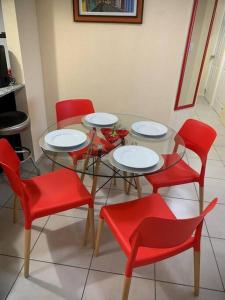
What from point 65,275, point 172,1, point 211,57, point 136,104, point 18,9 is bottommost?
point 65,275

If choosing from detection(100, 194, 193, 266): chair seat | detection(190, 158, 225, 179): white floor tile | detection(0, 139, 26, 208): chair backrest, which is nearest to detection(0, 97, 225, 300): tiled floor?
detection(100, 194, 193, 266): chair seat

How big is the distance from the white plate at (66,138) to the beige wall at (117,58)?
1198 mm

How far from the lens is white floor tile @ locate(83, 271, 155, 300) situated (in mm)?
1334

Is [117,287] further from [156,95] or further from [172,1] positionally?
[172,1]

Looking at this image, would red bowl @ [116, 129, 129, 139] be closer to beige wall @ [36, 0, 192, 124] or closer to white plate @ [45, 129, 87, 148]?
white plate @ [45, 129, 87, 148]

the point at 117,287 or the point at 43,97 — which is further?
the point at 43,97

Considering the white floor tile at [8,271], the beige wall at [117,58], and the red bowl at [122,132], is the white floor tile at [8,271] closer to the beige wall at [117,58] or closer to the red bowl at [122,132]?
the red bowl at [122,132]

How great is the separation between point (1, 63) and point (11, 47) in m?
0.20

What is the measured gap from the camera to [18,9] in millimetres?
1916

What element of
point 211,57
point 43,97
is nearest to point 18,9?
point 43,97

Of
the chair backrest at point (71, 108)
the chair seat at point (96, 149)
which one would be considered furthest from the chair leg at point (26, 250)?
the chair backrest at point (71, 108)

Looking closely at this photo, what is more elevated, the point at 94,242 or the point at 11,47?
the point at 11,47

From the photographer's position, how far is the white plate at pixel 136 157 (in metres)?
1.28

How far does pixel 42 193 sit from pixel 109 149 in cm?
54
